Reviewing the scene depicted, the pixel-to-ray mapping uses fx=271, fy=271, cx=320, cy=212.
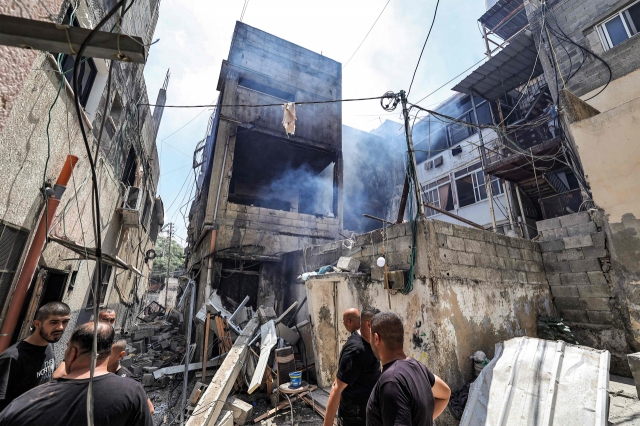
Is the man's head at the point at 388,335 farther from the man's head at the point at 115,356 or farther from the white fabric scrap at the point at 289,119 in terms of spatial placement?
the white fabric scrap at the point at 289,119

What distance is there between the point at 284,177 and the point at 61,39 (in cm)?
1322

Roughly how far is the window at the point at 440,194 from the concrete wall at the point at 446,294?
30.0 feet

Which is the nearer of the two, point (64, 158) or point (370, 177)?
point (64, 158)

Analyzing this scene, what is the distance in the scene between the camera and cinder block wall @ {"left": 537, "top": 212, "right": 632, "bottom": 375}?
5.58m

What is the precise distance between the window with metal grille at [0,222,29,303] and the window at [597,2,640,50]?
1412 centimetres

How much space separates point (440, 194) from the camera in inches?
631

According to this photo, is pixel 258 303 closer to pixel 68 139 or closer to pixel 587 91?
pixel 68 139

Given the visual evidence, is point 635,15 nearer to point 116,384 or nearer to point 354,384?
point 354,384

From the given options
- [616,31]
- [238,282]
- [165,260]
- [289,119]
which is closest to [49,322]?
[238,282]

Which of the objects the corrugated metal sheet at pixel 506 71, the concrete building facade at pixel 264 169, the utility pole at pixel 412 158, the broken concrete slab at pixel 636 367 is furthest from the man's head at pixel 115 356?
the corrugated metal sheet at pixel 506 71

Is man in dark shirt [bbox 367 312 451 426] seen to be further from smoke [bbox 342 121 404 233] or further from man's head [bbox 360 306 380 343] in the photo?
smoke [bbox 342 121 404 233]

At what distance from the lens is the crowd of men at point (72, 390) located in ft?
5.15

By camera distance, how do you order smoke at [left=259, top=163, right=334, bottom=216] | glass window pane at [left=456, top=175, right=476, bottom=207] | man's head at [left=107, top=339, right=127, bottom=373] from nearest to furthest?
man's head at [left=107, top=339, right=127, bottom=373], smoke at [left=259, top=163, right=334, bottom=216], glass window pane at [left=456, top=175, right=476, bottom=207]

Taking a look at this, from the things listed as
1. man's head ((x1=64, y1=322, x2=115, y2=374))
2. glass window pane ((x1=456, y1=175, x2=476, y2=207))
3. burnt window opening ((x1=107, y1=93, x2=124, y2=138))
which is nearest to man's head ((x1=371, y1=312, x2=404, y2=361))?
man's head ((x1=64, y1=322, x2=115, y2=374))
